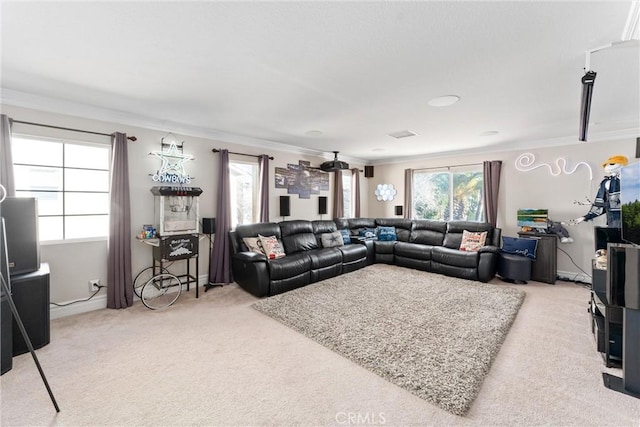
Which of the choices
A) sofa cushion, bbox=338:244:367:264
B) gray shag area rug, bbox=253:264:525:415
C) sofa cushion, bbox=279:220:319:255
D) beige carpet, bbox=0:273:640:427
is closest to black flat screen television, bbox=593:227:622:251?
beige carpet, bbox=0:273:640:427

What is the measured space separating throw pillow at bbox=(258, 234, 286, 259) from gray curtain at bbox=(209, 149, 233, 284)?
58 cm

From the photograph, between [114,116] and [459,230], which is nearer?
[114,116]

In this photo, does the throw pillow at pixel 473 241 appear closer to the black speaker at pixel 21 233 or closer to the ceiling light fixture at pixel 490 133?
the ceiling light fixture at pixel 490 133

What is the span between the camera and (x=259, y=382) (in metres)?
1.96

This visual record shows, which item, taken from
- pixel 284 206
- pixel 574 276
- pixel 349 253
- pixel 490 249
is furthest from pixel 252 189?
pixel 574 276

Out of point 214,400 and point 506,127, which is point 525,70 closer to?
point 506,127

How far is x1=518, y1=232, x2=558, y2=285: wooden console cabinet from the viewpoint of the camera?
435 cm

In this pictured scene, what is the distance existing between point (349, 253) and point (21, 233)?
4.14 metres

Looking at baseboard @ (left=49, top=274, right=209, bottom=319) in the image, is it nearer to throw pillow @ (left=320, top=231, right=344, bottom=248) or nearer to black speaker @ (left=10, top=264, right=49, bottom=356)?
black speaker @ (left=10, top=264, right=49, bottom=356)

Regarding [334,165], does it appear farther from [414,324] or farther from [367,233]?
[414,324]

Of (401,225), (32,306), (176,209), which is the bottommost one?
(32,306)

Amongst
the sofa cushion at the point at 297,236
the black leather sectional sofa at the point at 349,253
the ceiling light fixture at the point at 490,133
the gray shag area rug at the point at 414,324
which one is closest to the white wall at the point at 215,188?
the sofa cushion at the point at 297,236

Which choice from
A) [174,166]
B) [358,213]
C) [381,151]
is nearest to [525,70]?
[381,151]

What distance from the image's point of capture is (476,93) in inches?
110
